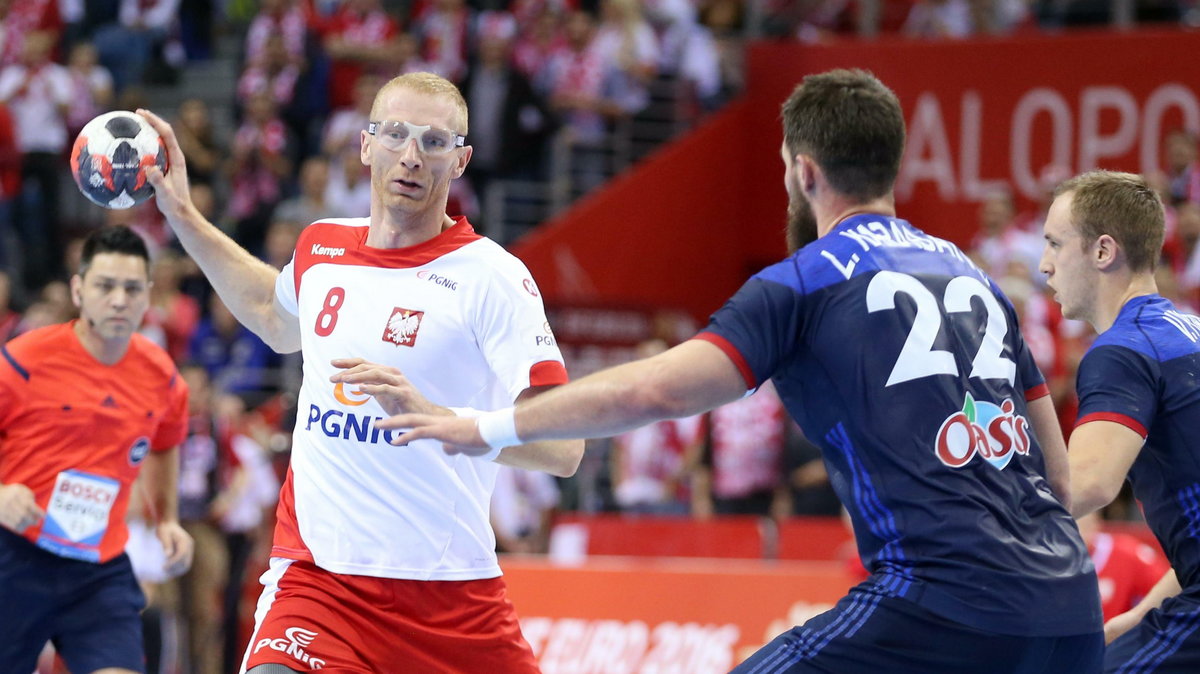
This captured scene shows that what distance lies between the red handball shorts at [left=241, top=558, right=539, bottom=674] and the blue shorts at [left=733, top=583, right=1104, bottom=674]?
4.42ft

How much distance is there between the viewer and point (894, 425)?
13.8 feet

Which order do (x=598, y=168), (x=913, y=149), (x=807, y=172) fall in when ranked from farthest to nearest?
1. (x=598, y=168)
2. (x=913, y=149)
3. (x=807, y=172)

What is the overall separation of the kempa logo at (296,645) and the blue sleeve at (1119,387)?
8.59ft

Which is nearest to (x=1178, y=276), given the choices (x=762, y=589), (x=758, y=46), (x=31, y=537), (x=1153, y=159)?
(x=1153, y=159)

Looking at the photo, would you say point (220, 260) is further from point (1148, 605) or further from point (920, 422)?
point (1148, 605)

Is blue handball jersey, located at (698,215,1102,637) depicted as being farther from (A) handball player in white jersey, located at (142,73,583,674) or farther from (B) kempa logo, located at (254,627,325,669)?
(B) kempa logo, located at (254,627,325,669)

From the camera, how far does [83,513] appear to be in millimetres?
7336

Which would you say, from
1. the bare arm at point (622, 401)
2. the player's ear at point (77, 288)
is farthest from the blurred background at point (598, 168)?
the bare arm at point (622, 401)

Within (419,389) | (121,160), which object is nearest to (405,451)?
(419,389)

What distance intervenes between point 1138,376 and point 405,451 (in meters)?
2.46

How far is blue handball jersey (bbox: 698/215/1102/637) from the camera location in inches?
164

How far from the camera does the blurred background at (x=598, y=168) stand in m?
13.8

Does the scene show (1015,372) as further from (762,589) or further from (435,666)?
(762,589)

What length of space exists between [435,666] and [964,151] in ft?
48.7
